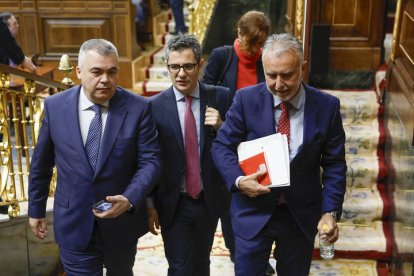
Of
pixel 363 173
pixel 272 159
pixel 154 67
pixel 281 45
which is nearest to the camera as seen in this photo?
pixel 281 45

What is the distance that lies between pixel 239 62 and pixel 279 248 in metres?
1.54

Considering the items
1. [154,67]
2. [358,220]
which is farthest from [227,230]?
[154,67]

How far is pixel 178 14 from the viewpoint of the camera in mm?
9164

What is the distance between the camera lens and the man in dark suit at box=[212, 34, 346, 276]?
2717 millimetres

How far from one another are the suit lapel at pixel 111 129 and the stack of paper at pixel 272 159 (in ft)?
2.14

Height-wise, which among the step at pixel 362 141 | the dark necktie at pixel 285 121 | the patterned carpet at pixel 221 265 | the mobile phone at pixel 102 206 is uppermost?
the dark necktie at pixel 285 121

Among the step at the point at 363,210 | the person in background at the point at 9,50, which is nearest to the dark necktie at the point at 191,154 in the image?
the step at the point at 363,210

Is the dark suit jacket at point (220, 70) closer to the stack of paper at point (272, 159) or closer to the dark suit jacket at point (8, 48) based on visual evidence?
the stack of paper at point (272, 159)

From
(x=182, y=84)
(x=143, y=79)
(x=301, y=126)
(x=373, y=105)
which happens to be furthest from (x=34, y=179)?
(x=143, y=79)

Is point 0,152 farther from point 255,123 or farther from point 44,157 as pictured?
point 255,123

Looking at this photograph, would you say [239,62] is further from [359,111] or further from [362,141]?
[359,111]

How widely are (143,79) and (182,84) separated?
575 cm

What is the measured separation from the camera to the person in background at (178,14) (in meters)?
9.03

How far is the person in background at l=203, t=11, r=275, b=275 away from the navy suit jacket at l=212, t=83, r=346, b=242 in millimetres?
1138
